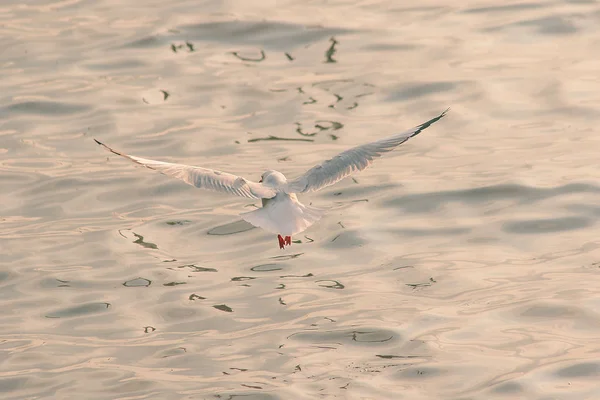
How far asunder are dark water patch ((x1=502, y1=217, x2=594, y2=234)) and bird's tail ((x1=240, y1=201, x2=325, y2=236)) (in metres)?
2.72

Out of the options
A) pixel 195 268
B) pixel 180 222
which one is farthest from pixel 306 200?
pixel 195 268

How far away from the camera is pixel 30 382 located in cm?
831

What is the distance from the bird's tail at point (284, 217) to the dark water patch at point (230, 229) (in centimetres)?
222

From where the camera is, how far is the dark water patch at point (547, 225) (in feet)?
34.1

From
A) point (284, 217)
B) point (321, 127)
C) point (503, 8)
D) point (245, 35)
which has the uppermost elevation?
point (284, 217)

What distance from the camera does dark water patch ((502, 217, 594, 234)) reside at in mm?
10383

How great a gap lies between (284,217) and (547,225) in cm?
317

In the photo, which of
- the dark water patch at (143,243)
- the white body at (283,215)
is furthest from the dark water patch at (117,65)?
the white body at (283,215)

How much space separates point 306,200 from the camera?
36.0ft

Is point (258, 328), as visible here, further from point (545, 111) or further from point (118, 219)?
point (545, 111)

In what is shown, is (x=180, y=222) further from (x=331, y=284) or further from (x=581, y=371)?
(x=581, y=371)

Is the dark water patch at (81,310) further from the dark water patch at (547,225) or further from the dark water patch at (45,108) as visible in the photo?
the dark water patch at (45,108)

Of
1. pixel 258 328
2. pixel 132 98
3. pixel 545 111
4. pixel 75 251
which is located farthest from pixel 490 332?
pixel 132 98

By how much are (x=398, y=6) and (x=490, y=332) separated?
306 inches
